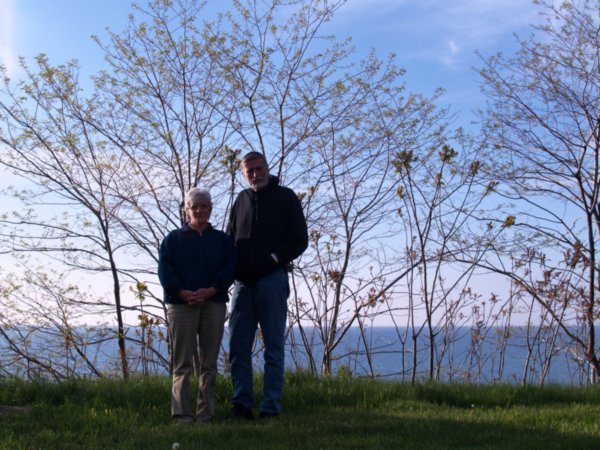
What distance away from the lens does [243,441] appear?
4.17 meters

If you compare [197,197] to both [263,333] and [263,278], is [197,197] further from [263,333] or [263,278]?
[263,333]

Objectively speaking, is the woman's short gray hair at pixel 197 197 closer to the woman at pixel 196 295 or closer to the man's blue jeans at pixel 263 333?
the woman at pixel 196 295

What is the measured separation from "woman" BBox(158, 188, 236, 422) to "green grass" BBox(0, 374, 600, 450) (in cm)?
25

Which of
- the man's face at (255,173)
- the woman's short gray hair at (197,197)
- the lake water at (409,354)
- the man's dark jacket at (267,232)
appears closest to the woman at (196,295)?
the woman's short gray hair at (197,197)

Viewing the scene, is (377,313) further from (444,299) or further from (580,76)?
(580,76)

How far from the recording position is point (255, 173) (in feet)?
16.8

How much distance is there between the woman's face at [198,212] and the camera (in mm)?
4910

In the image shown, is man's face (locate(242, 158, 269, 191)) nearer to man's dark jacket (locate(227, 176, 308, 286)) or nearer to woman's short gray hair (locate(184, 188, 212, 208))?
man's dark jacket (locate(227, 176, 308, 286))

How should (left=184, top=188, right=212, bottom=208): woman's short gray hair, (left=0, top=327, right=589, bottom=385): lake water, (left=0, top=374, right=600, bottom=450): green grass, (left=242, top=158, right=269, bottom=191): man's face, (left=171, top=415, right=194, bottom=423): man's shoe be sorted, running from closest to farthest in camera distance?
1. (left=0, top=374, right=600, bottom=450): green grass
2. (left=171, top=415, right=194, bottom=423): man's shoe
3. (left=184, top=188, right=212, bottom=208): woman's short gray hair
4. (left=242, top=158, right=269, bottom=191): man's face
5. (left=0, top=327, right=589, bottom=385): lake water

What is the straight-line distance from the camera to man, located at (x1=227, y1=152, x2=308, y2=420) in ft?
16.3

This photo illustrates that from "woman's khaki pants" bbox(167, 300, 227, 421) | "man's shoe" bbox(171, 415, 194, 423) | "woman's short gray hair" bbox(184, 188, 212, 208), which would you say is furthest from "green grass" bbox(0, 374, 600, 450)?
"woman's short gray hair" bbox(184, 188, 212, 208)

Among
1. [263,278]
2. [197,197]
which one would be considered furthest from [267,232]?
[197,197]

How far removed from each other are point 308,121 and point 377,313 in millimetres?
2548

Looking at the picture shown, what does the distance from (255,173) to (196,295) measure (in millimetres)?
1044
